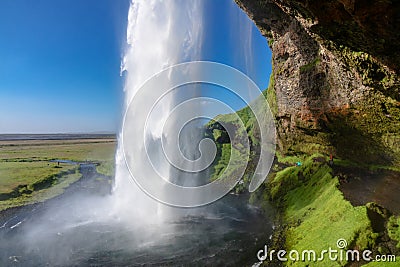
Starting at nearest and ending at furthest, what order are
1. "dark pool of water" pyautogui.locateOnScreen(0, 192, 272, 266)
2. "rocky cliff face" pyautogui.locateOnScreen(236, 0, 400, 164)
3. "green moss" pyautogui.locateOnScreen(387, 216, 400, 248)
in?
"rocky cliff face" pyautogui.locateOnScreen(236, 0, 400, 164), "green moss" pyautogui.locateOnScreen(387, 216, 400, 248), "dark pool of water" pyautogui.locateOnScreen(0, 192, 272, 266)

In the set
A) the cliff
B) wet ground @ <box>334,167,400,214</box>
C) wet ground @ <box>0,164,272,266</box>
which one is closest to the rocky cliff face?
the cliff

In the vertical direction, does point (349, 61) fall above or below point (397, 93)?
above

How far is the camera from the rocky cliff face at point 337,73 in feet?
35.9

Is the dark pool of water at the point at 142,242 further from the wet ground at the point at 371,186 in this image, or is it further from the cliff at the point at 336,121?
the wet ground at the point at 371,186

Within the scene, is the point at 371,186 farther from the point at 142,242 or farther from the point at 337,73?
the point at 142,242

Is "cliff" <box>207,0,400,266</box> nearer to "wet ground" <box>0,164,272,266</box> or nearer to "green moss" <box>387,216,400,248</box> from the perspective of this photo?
"green moss" <box>387,216,400,248</box>

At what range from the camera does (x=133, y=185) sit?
3262 centimetres

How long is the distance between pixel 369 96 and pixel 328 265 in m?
9.83

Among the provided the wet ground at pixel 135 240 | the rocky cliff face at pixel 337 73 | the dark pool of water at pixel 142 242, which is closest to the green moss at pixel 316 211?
the wet ground at pixel 135 240

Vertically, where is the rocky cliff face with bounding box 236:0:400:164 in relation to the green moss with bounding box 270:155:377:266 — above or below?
above

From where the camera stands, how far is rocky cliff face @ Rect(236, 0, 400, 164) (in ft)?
35.9

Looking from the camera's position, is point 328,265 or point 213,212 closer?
point 328,265

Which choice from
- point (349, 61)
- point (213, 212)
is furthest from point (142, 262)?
point (349, 61)

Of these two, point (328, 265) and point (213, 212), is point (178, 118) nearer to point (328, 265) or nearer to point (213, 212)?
point (213, 212)
